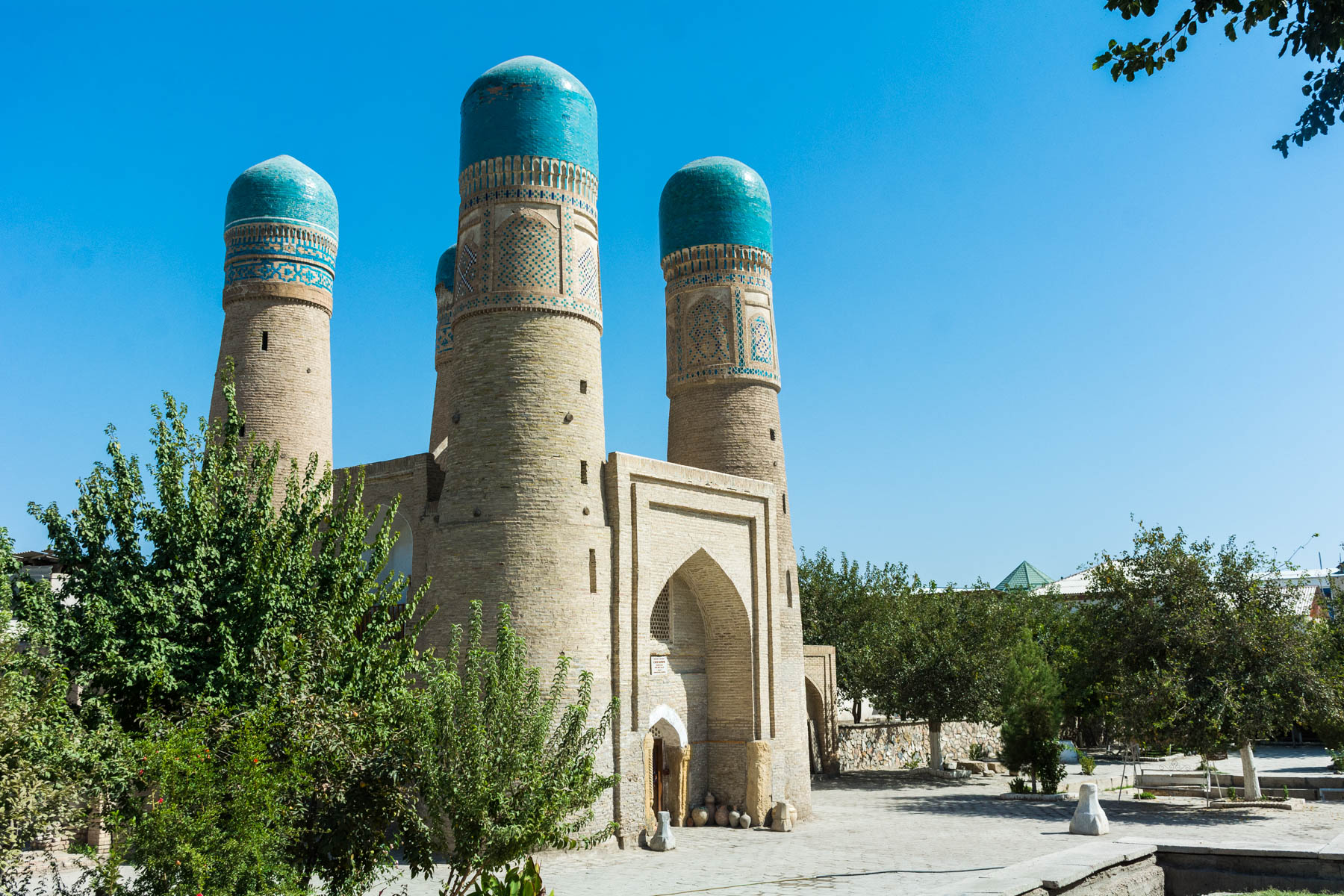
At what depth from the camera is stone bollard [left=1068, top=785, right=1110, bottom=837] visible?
16.5 m

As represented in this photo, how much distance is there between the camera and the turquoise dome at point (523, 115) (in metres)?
17.2

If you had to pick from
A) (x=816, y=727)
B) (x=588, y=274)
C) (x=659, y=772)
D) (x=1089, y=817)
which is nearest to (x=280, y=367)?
(x=588, y=274)

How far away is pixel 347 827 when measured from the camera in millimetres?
8938

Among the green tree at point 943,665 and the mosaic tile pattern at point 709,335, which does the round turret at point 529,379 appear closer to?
the mosaic tile pattern at point 709,335

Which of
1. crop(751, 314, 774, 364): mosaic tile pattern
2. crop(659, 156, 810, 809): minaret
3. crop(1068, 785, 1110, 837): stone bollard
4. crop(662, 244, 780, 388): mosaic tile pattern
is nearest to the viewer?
crop(1068, 785, 1110, 837): stone bollard

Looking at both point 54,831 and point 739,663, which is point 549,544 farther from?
point 54,831

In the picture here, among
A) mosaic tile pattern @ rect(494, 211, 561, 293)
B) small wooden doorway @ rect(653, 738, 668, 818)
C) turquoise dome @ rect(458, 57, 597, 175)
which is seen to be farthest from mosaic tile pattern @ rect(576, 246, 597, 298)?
small wooden doorway @ rect(653, 738, 668, 818)

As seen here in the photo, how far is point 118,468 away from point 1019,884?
9238 mm

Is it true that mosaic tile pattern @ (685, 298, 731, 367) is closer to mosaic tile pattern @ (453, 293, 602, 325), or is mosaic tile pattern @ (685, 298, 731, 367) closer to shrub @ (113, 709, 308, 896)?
mosaic tile pattern @ (453, 293, 602, 325)

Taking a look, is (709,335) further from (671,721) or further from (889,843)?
(889,843)

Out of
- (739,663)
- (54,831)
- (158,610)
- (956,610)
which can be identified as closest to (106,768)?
(54,831)

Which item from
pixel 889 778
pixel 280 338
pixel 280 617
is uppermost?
pixel 280 338

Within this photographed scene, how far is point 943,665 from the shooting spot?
27.5 meters

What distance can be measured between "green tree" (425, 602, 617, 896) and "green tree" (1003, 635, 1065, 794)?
54.3 feet
